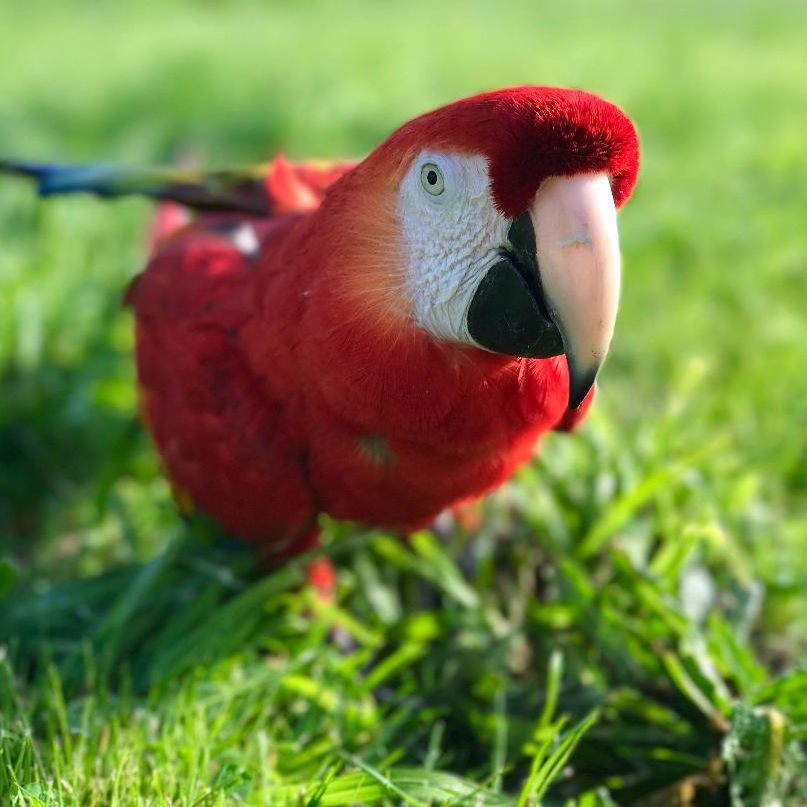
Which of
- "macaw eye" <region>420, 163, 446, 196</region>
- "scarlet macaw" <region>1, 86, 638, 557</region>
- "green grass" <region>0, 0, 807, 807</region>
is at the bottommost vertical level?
"green grass" <region>0, 0, 807, 807</region>

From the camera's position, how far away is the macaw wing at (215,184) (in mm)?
1643

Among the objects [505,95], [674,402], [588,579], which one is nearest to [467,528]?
[588,579]

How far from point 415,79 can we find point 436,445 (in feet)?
9.45

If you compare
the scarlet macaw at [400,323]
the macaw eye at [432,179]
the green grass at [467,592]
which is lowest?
the green grass at [467,592]

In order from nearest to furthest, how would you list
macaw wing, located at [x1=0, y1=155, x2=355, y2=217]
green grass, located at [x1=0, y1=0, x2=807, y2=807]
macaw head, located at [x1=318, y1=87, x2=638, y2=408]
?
macaw head, located at [x1=318, y1=87, x2=638, y2=408] → green grass, located at [x1=0, y1=0, x2=807, y2=807] → macaw wing, located at [x1=0, y1=155, x2=355, y2=217]

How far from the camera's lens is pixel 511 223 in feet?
3.18

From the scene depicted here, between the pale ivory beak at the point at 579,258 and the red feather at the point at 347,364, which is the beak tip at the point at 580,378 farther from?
the red feather at the point at 347,364

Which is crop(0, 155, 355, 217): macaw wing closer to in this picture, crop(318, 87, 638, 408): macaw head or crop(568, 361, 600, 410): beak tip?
crop(318, 87, 638, 408): macaw head

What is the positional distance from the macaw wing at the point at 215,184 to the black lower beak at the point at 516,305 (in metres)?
0.71

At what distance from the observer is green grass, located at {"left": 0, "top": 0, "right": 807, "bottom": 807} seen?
1268 millimetres

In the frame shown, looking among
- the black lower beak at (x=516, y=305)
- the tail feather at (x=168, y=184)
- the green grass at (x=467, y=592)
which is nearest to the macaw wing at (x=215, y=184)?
the tail feather at (x=168, y=184)

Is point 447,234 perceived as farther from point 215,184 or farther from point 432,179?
point 215,184

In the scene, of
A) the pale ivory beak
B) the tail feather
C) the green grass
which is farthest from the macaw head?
the tail feather

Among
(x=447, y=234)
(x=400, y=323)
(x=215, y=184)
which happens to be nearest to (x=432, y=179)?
(x=447, y=234)
